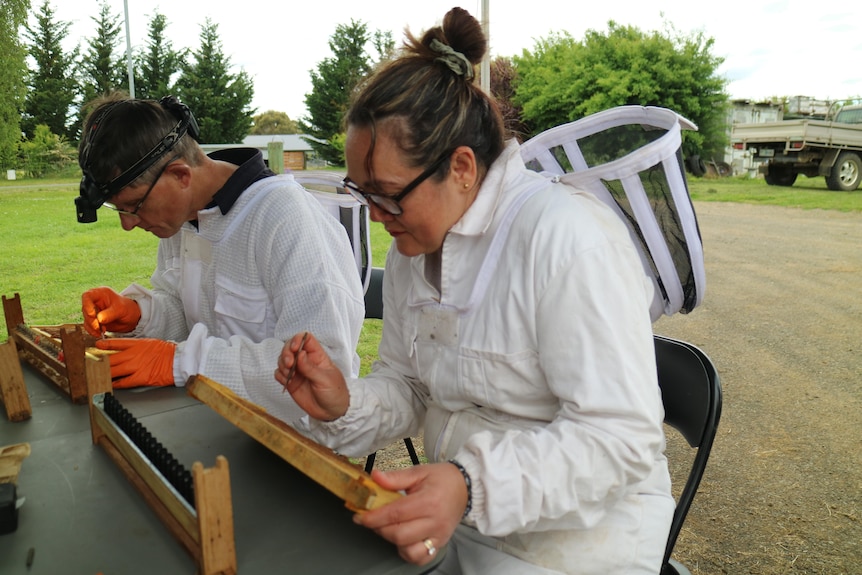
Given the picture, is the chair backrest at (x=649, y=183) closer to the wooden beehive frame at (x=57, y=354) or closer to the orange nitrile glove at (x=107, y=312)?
the wooden beehive frame at (x=57, y=354)

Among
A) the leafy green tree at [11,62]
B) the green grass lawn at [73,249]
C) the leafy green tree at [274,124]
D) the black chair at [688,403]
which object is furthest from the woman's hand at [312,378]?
the leafy green tree at [274,124]

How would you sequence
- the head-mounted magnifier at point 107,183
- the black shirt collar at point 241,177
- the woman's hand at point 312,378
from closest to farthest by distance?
the woman's hand at point 312,378 → the head-mounted magnifier at point 107,183 → the black shirt collar at point 241,177

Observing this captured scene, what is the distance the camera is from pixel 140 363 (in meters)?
1.87

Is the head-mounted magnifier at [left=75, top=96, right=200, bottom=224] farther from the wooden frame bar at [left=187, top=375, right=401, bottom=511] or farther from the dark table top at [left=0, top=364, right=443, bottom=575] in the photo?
the wooden frame bar at [left=187, top=375, right=401, bottom=511]

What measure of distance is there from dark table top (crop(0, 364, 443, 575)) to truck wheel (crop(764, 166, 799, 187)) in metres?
20.7

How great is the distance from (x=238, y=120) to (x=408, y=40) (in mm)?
36317

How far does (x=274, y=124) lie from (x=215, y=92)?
22723 mm

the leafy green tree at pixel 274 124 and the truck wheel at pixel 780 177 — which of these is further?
the leafy green tree at pixel 274 124

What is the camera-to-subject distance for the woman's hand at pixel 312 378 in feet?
4.75

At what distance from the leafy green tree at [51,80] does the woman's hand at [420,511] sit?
34.5 meters

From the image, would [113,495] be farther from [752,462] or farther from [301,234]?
[752,462]

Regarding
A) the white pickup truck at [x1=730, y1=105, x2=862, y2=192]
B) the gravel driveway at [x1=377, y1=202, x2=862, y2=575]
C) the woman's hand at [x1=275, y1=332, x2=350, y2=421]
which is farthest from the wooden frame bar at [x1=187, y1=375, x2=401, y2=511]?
the white pickup truck at [x1=730, y1=105, x2=862, y2=192]

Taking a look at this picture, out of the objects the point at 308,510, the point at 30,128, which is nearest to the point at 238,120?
the point at 30,128

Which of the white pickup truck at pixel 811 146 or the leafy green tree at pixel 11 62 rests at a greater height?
the leafy green tree at pixel 11 62
